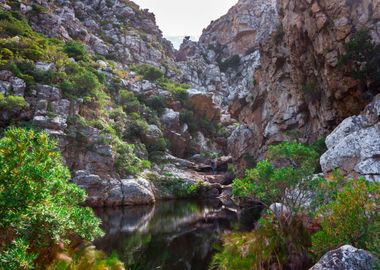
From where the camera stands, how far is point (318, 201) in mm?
15562

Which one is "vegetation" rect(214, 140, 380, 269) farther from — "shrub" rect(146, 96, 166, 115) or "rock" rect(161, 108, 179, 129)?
"shrub" rect(146, 96, 166, 115)

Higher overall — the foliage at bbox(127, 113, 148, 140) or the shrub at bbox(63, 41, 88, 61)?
the shrub at bbox(63, 41, 88, 61)

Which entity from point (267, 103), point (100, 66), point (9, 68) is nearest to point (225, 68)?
point (100, 66)

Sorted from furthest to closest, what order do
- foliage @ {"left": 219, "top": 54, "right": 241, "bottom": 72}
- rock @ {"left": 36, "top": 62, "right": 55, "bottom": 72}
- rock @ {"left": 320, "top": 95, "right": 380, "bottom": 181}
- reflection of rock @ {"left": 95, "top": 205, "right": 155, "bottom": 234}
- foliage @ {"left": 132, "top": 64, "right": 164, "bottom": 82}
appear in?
foliage @ {"left": 219, "top": 54, "right": 241, "bottom": 72}
foliage @ {"left": 132, "top": 64, "right": 164, "bottom": 82}
rock @ {"left": 36, "top": 62, "right": 55, "bottom": 72}
reflection of rock @ {"left": 95, "top": 205, "right": 155, "bottom": 234}
rock @ {"left": 320, "top": 95, "right": 380, "bottom": 181}

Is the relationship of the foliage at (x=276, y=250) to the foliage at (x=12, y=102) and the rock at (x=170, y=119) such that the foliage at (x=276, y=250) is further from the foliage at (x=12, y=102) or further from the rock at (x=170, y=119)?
the rock at (x=170, y=119)

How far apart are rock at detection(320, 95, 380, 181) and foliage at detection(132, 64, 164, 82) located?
65404mm

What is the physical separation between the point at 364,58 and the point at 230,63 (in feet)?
283

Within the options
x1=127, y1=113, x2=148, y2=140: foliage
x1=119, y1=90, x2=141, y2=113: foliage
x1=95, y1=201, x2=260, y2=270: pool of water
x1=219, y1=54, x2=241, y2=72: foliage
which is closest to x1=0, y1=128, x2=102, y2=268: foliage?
x1=95, y1=201, x2=260, y2=270: pool of water

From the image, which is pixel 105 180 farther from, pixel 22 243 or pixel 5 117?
pixel 22 243

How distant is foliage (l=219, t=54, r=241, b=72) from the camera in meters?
113

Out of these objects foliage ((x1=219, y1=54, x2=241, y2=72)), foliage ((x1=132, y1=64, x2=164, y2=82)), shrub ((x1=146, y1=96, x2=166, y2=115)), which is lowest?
shrub ((x1=146, y1=96, x2=166, y2=115))

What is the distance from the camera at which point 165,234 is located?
1048 inches

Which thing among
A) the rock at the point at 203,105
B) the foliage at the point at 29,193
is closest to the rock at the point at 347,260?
the foliage at the point at 29,193

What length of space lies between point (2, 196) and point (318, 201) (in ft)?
45.3
